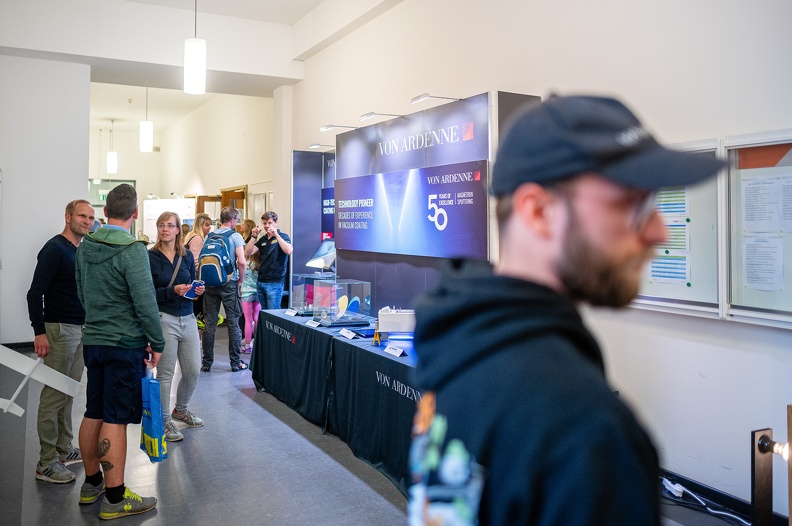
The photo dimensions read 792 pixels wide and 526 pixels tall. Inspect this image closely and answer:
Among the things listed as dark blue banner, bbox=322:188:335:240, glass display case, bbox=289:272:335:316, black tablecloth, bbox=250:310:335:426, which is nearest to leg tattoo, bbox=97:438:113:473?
black tablecloth, bbox=250:310:335:426

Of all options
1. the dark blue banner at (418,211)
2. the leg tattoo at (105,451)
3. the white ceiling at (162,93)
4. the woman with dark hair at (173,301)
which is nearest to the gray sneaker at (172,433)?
the woman with dark hair at (173,301)

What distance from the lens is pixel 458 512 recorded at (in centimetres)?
62

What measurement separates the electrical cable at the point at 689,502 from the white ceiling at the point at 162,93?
19.5 feet

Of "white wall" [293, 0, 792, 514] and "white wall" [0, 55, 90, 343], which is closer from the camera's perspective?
"white wall" [293, 0, 792, 514]

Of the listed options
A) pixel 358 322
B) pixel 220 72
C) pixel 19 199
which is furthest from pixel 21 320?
pixel 358 322

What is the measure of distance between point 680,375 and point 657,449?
289 centimetres

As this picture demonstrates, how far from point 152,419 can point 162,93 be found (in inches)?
375

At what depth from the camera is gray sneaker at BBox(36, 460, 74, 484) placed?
128 inches

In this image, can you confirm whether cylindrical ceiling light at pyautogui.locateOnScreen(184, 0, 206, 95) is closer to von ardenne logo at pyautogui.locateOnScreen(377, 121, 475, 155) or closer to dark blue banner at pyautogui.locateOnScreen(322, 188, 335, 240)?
von ardenne logo at pyautogui.locateOnScreen(377, 121, 475, 155)

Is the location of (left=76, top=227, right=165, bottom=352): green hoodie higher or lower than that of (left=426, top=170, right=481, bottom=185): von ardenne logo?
lower

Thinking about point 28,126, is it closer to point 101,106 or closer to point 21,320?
point 21,320

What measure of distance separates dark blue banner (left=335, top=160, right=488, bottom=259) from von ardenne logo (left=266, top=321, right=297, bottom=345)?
3.67 feet

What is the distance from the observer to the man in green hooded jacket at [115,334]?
279 centimetres

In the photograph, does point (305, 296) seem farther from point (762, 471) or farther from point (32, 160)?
point (32, 160)
